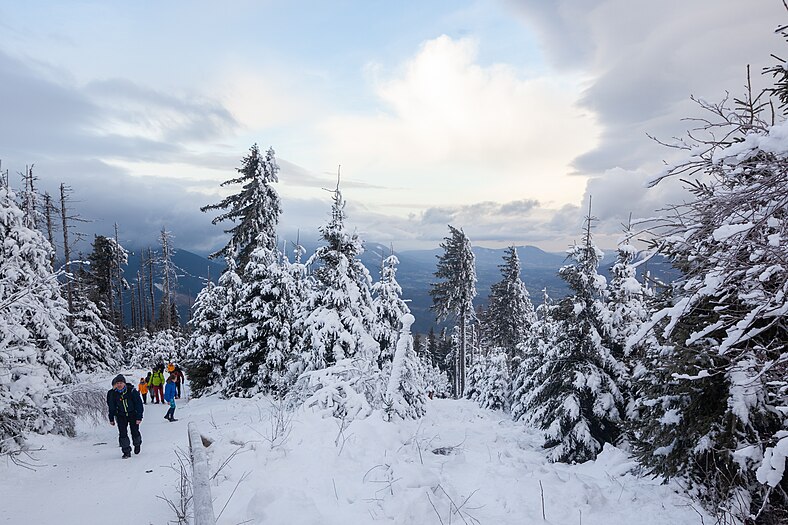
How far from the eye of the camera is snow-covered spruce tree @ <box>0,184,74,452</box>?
949cm

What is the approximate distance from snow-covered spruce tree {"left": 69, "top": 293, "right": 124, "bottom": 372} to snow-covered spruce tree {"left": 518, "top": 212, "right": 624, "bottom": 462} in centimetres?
2928

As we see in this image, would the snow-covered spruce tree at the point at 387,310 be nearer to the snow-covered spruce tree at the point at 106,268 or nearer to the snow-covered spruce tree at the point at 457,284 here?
the snow-covered spruce tree at the point at 457,284

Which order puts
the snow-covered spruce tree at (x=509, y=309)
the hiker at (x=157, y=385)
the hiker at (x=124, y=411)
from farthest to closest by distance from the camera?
1. the snow-covered spruce tree at (x=509, y=309)
2. the hiker at (x=157, y=385)
3. the hiker at (x=124, y=411)

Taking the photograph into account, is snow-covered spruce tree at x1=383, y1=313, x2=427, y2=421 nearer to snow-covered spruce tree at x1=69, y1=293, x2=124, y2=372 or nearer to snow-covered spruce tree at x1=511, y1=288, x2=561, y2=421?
snow-covered spruce tree at x1=511, y1=288, x2=561, y2=421

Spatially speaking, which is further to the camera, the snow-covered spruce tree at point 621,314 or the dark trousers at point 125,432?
the snow-covered spruce tree at point 621,314

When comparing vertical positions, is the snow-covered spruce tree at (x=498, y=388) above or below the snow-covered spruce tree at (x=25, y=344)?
below

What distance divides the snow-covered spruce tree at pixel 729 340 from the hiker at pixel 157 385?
69.1 ft

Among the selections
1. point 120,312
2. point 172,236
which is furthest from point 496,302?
point 120,312

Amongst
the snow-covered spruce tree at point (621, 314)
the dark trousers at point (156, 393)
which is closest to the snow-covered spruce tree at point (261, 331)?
the dark trousers at point (156, 393)

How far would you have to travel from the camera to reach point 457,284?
3150 cm

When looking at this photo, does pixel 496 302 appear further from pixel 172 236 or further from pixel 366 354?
pixel 172 236

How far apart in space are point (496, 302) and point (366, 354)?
68.6 feet

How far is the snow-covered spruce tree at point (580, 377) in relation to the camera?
1295cm

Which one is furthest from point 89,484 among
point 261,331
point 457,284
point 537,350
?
point 457,284
